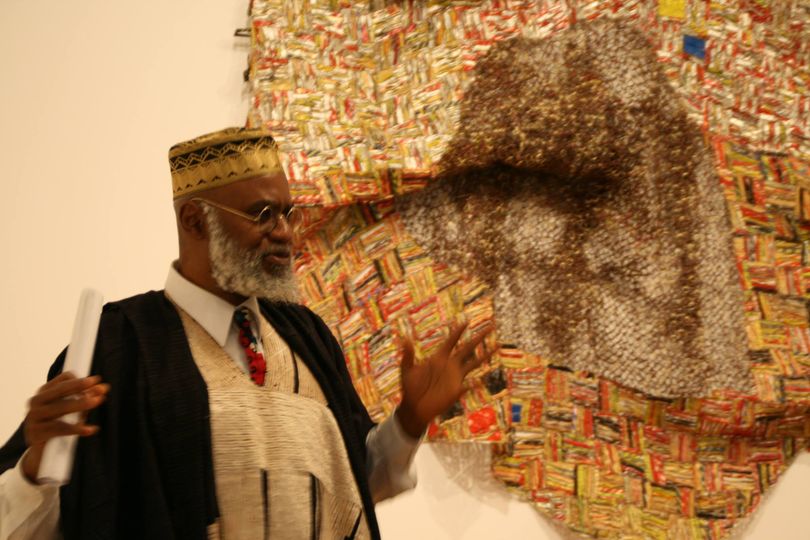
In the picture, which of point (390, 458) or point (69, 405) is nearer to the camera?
point (69, 405)

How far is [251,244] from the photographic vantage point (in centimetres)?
135

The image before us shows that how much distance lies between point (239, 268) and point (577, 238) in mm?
1394

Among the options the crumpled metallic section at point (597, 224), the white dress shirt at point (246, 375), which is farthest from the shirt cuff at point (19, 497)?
the crumpled metallic section at point (597, 224)

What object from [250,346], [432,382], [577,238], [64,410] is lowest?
[577,238]

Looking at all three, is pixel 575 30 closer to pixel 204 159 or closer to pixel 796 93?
pixel 796 93

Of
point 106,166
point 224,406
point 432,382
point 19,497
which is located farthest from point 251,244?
point 106,166

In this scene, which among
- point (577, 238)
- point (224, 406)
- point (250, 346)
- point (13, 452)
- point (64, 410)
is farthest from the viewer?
point (577, 238)

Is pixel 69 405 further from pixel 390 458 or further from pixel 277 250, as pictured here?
pixel 390 458

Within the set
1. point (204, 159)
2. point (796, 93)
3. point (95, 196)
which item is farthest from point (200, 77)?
point (796, 93)

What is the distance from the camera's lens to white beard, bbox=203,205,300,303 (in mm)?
1321

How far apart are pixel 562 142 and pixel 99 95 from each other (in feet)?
4.23

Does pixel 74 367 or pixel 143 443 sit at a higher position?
pixel 74 367

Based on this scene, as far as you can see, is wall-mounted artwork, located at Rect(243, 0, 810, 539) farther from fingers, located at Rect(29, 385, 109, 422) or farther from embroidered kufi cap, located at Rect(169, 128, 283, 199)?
fingers, located at Rect(29, 385, 109, 422)

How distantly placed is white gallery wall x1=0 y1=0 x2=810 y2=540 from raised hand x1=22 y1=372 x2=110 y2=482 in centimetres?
119
